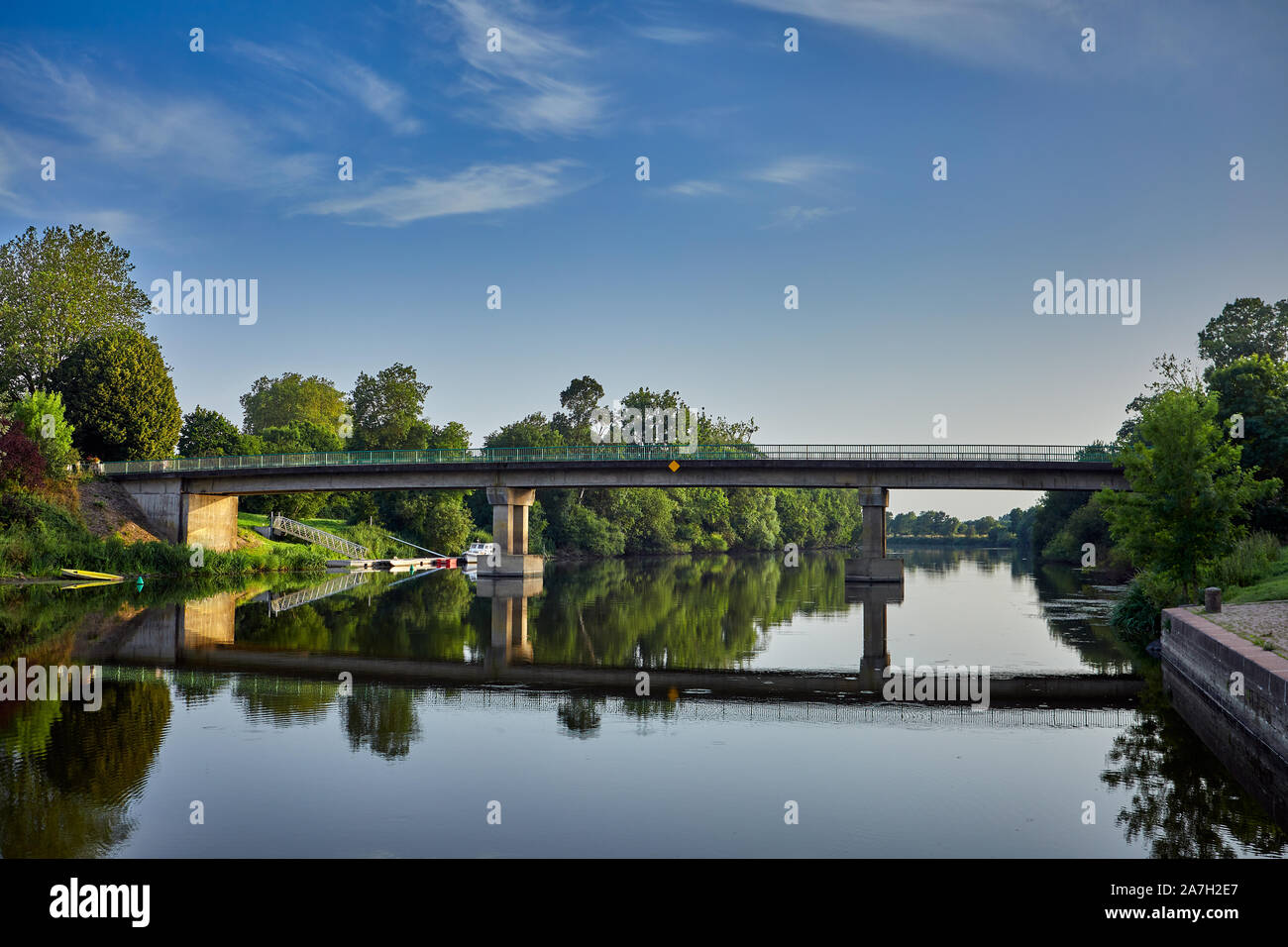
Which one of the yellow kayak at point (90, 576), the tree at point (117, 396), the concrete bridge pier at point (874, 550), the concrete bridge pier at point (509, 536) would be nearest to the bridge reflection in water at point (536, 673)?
the yellow kayak at point (90, 576)

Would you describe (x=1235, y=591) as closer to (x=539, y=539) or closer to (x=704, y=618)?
(x=704, y=618)

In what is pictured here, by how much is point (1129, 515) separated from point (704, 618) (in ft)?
55.5

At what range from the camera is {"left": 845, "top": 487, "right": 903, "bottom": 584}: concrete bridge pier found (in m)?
64.2

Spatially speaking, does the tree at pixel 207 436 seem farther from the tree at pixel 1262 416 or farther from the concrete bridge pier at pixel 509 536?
the tree at pixel 1262 416

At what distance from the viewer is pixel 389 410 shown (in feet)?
340

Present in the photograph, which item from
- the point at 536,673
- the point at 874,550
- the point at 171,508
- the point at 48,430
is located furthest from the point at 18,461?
the point at 874,550

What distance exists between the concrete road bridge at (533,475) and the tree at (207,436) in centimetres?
1720

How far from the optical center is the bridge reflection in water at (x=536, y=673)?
22828mm

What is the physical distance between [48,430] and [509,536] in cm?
3007

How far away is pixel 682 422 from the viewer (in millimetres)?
138250

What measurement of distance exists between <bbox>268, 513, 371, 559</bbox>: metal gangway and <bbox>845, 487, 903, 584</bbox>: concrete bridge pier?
130 feet

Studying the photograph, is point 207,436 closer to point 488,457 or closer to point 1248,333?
point 488,457

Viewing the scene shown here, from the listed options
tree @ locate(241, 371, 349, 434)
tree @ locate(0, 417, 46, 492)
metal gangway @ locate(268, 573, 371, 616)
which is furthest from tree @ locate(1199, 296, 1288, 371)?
tree @ locate(241, 371, 349, 434)
